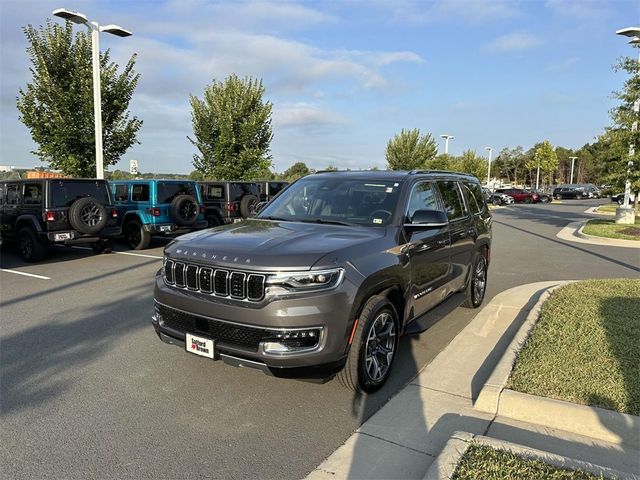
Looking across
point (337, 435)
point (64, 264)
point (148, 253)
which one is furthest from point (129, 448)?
point (148, 253)

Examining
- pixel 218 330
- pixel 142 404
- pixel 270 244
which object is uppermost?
pixel 270 244

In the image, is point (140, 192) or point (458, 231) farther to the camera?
point (140, 192)

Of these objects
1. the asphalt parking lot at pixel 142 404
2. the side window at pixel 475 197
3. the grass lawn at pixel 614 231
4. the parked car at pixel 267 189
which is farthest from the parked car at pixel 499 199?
the asphalt parking lot at pixel 142 404

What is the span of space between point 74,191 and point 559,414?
405 inches

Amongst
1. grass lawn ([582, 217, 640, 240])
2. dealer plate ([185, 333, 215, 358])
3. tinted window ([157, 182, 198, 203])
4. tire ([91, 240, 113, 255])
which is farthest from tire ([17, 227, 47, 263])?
grass lawn ([582, 217, 640, 240])

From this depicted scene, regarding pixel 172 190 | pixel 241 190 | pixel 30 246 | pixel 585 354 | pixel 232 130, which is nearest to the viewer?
pixel 585 354

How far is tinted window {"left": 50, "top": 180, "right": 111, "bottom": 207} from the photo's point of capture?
9969mm

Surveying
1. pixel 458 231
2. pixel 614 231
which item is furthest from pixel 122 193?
pixel 614 231

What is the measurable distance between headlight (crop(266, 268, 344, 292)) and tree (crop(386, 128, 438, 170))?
129 feet

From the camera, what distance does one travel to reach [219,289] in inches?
138

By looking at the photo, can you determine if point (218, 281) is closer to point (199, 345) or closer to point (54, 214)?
point (199, 345)

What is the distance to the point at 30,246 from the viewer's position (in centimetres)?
1004

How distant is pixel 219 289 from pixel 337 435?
137 centimetres

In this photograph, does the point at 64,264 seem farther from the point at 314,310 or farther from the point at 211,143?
the point at 211,143
